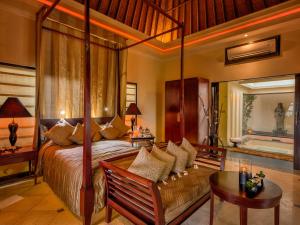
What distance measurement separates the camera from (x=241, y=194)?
1566mm

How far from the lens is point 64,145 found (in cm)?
307

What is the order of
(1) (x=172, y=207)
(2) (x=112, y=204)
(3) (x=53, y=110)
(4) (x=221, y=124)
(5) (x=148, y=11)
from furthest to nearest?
(4) (x=221, y=124), (5) (x=148, y=11), (3) (x=53, y=110), (2) (x=112, y=204), (1) (x=172, y=207)

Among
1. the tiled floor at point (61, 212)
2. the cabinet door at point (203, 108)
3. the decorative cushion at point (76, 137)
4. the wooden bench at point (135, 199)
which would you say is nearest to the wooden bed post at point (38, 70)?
the decorative cushion at point (76, 137)

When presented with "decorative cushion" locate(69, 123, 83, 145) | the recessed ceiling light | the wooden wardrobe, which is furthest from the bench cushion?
the recessed ceiling light

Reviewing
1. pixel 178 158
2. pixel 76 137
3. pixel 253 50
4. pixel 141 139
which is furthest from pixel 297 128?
pixel 76 137

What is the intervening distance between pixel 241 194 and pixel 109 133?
108 inches

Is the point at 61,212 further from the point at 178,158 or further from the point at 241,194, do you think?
the point at 241,194

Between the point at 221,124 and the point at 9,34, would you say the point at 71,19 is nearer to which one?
the point at 9,34

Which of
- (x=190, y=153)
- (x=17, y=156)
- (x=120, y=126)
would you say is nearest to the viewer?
(x=190, y=153)

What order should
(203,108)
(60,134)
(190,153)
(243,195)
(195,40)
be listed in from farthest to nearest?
(203,108) → (195,40) → (60,134) → (190,153) → (243,195)

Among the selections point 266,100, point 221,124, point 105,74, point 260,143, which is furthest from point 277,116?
point 105,74

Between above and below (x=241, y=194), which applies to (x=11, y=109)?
above

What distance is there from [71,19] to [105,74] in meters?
A: 1.34

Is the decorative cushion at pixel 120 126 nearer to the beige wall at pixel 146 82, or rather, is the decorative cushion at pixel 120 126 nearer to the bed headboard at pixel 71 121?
the bed headboard at pixel 71 121
